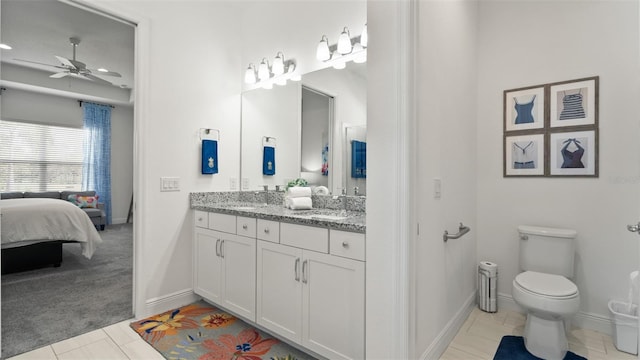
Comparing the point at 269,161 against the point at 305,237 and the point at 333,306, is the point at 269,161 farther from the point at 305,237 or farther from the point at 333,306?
the point at 333,306

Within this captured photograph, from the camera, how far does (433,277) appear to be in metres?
1.74

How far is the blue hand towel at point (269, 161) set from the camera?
2.88 meters

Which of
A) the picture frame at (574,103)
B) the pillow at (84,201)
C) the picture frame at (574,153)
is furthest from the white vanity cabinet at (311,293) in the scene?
the pillow at (84,201)

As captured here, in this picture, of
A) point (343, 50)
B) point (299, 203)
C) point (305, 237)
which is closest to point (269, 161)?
point (299, 203)

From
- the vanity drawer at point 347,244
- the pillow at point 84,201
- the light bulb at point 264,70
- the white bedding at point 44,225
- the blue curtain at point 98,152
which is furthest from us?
the blue curtain at point 98,152

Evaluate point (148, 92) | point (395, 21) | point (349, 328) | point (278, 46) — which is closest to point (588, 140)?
point (395, 21)

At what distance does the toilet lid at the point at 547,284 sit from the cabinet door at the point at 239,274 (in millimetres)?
1716

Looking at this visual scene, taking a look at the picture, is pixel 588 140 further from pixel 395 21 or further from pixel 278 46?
pixel 278 46

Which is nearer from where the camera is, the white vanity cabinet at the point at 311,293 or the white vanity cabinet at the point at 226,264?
the white vanity cabinet at the point at 311,293

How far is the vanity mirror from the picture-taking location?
90.6 inches

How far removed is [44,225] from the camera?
3.44m

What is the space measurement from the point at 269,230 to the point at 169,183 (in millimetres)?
1059

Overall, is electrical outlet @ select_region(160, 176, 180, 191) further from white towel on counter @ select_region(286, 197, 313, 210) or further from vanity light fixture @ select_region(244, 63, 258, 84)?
vanity light fixture @ select_region(244, 63, 258, 84)

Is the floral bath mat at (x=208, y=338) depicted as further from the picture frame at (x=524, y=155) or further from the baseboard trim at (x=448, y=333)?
the picture frame at (x=524, y=155)
